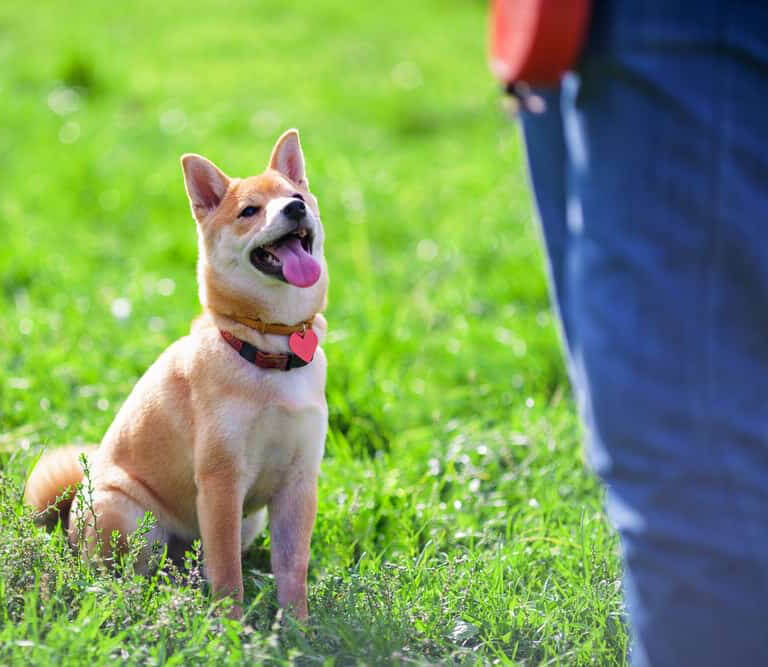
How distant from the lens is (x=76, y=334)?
4625 millimetres

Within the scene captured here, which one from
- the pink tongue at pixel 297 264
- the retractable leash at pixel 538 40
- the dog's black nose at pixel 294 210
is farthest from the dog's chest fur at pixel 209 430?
the retractable leash at pixel 538 40

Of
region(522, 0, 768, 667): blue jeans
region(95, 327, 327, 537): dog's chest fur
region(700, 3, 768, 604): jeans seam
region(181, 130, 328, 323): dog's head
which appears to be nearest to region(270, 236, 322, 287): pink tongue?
region(181, 130, 328, 323): dog's head

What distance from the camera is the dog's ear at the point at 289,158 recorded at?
302 cm

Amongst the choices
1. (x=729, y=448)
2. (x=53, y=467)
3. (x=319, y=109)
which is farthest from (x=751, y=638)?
(x=319, y=109)

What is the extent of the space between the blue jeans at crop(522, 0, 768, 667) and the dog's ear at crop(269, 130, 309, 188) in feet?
4.49

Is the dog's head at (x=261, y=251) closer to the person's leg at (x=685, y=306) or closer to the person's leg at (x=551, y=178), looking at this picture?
the person's leg at (x=551, y=178)

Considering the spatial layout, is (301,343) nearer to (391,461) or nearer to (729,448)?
(391,461)

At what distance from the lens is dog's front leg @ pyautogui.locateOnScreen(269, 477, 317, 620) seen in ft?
9.17

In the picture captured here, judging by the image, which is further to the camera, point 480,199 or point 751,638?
point 480,199

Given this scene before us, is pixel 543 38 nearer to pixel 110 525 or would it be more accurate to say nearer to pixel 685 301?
pixel 685 301

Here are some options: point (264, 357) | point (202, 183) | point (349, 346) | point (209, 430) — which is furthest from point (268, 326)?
point (349, 346)

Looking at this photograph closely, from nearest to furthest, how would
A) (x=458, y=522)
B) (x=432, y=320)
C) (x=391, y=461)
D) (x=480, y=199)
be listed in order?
(x=458, y=522) < (x=391, y=461) < (x=432, y=320) < (x=480, y=199)

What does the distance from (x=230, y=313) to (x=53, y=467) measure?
0.70 metres

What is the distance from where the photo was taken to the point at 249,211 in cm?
288
